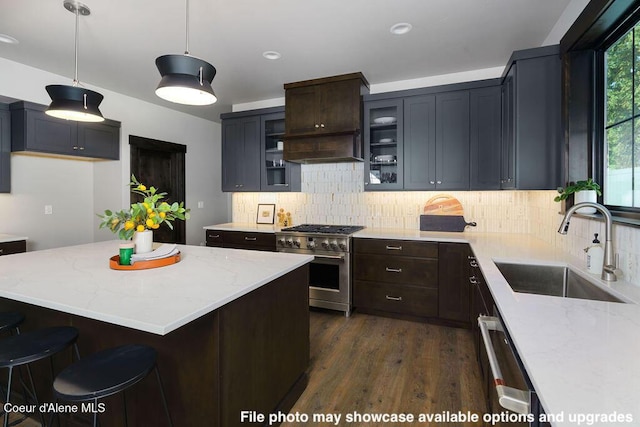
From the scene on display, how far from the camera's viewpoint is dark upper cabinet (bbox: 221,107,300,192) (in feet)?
13.8

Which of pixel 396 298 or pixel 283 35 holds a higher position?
pixel 283 35

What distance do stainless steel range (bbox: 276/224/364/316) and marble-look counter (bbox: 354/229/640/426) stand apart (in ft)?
6.22

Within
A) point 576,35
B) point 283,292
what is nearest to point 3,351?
point 283,292

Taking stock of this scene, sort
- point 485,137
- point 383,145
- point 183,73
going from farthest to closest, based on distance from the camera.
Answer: point 383,145
point 485,137
point 183,73

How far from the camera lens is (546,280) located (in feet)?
6.58

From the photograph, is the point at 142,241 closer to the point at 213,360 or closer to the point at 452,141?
the point at 213,360

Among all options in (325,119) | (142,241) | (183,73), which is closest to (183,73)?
(183,73)

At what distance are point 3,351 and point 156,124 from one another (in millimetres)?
4009

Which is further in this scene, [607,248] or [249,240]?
[249,240]

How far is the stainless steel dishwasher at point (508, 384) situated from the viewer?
33.6 inches

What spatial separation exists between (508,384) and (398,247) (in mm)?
2211

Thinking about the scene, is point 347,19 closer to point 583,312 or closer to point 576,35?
point 576,35

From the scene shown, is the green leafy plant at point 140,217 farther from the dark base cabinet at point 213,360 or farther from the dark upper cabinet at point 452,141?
the dark upper cabinet at point 452,141

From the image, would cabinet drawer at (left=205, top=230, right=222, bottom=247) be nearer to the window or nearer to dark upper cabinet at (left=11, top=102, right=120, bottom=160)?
dark upper cabinet at (left=11, top=102, right=120, bottom=160)
